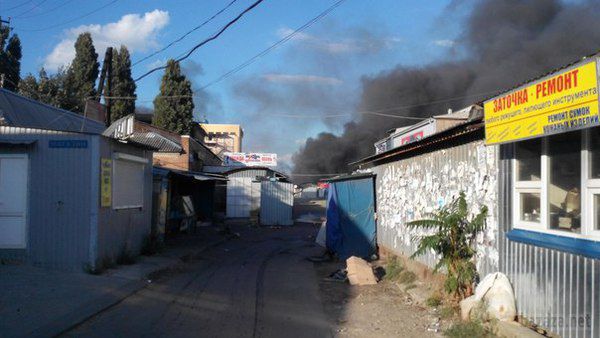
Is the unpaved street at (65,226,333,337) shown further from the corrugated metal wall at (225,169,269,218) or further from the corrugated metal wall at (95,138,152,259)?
the corrugated metal wall at (225,169,269,218)

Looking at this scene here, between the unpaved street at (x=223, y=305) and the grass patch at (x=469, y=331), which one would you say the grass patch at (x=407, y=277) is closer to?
the unpaved street at (x=223, y=305)

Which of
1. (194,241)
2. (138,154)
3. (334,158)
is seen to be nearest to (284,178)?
(334,158)

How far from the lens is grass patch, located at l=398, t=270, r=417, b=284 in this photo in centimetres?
1038

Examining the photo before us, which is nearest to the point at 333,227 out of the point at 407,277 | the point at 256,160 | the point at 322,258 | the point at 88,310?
the point at 322,258

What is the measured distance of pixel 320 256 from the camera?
658 inches

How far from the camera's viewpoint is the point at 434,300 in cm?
818

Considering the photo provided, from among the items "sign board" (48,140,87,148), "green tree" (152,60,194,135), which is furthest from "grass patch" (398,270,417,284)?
"green tree" (152,60,194,135)

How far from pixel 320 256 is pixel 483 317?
10430mm

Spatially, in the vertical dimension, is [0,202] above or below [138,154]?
below

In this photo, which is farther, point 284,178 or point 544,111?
point 284,178

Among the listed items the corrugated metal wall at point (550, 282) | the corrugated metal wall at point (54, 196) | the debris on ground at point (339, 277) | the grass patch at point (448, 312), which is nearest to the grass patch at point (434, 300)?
the grass patch at point (448, 312)

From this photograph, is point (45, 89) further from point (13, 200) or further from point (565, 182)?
point (565, 182)

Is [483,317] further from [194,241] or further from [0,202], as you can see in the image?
[194,241]

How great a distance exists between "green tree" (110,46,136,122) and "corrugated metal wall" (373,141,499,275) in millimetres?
34393
